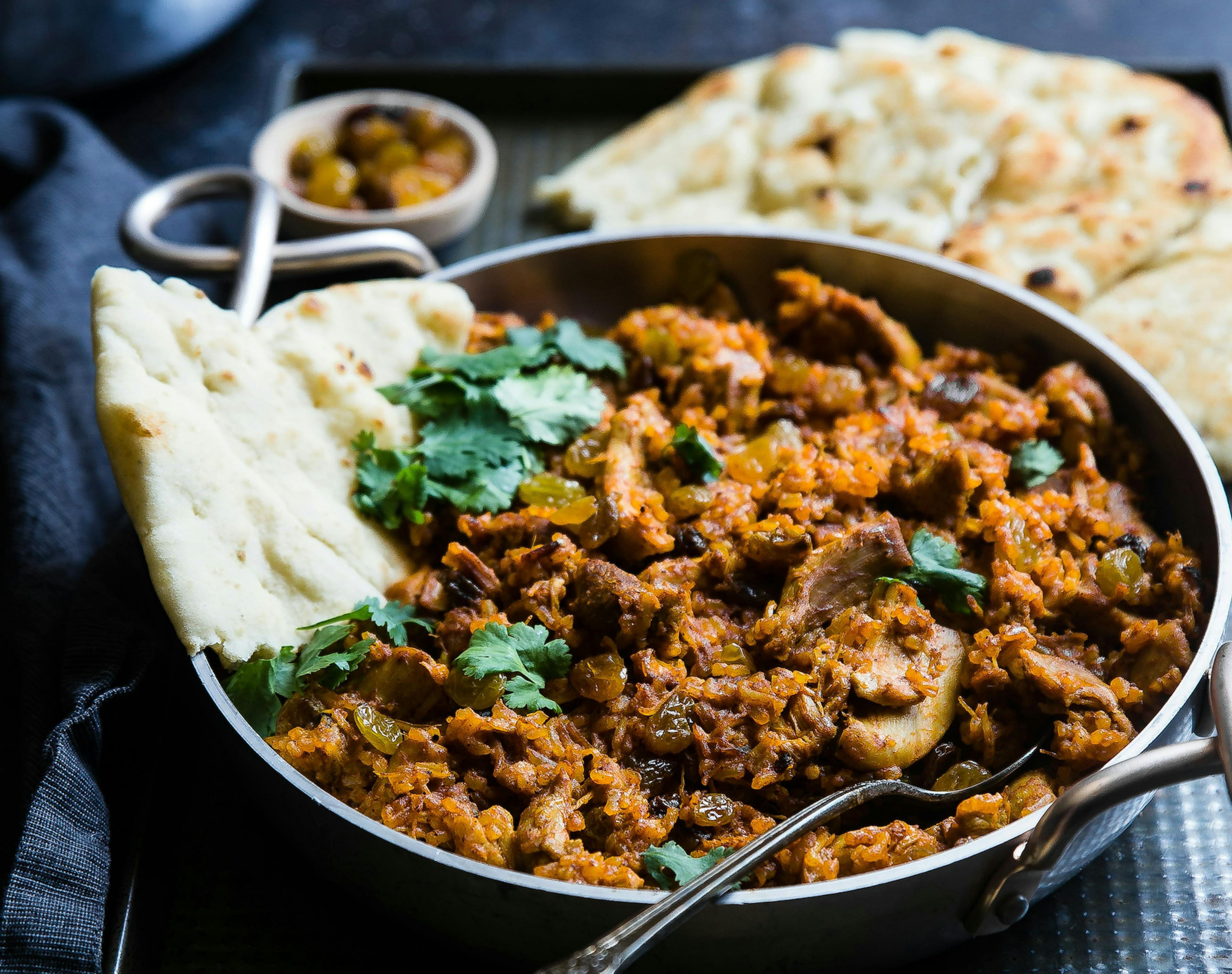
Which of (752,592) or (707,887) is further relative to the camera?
(752,592)

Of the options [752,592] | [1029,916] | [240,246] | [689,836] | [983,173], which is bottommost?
[1029,916]

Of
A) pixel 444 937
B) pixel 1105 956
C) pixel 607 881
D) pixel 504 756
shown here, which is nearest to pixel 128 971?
pixel 444 937

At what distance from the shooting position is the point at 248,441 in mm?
2594

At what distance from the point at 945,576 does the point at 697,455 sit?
25.8 inches

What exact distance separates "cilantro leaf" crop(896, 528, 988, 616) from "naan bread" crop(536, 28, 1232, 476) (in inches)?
39.6

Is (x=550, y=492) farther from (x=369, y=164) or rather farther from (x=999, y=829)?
(x=369, y=164)

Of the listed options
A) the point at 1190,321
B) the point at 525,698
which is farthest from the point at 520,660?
the point at 1190,321

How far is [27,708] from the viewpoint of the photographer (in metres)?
2.72

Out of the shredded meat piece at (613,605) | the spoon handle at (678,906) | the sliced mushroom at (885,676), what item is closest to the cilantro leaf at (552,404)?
the shredded meat piece at (613,605)

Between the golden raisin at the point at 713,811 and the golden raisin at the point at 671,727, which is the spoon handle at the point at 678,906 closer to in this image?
the golden raisin at the point at 713,811

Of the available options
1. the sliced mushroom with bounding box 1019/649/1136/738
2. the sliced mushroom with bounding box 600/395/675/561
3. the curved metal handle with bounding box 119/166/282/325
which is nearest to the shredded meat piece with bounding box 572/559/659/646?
the sliced mushroom with bounding box 600/395/675/561

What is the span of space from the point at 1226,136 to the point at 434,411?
3.19 m

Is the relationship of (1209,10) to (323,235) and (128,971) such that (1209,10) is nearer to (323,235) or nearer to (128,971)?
(323,235)

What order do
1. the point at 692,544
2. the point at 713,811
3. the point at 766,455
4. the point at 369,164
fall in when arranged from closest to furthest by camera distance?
1. the point at 713,811
2. the point at 692,544
3. the point at 766,455
4. the point at 369,164
